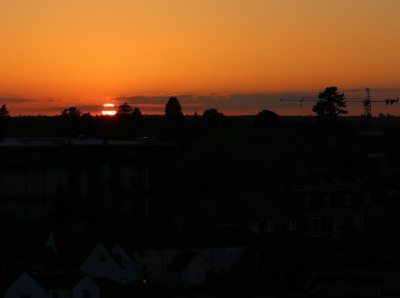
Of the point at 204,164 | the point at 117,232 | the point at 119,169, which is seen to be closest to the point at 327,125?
the point at 204,164

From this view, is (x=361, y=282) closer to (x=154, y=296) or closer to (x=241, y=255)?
(x=154, y=296)

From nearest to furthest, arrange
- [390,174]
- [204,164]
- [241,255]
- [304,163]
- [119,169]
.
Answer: [241,255] < [119,169] < [204,164] < [390,174] < [304,163]

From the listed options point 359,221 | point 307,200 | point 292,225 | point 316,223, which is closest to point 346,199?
point 359,221

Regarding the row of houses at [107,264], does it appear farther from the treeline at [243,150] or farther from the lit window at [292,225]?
the treeline at [243,150]

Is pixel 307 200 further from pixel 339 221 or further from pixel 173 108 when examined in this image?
pixel 173 108

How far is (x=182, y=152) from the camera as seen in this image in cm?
8344

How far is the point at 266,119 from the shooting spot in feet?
447

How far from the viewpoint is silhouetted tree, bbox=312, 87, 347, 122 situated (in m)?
109

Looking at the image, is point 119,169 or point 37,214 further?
point 119,169

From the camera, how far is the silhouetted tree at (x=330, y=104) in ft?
357

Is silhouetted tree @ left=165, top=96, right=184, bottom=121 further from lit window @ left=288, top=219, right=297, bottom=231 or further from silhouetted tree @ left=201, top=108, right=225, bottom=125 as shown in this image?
lit window @ left=288, top=219, right=297, bottom=231

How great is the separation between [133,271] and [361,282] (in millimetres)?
10754

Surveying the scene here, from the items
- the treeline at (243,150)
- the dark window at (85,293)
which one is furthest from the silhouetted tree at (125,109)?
the dark window at (85,293)

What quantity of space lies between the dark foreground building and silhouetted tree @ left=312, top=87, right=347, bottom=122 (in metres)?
45.0
